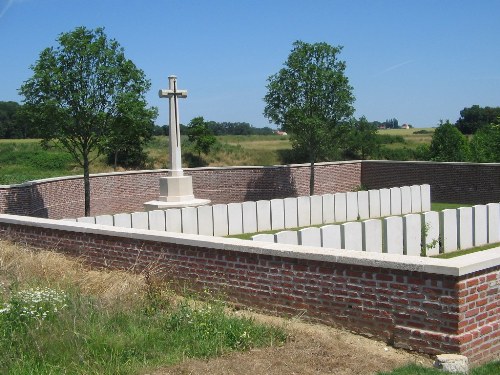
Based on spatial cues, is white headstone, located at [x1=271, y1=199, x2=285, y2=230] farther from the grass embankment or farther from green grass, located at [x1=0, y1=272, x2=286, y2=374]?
green grass, located at [x1=0, y1=272, x2=286, y2=374]

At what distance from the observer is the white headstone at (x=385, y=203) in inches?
728

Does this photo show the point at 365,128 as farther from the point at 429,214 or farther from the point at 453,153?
the point at 429,214

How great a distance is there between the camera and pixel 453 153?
29.8m

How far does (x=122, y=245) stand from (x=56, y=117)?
27.9 feet

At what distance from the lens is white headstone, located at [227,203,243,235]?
14695mm

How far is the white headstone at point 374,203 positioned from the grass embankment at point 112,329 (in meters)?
11.5

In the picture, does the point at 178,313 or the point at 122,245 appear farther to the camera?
the point at 122,245

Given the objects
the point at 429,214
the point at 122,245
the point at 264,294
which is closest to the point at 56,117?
the point at 122,245

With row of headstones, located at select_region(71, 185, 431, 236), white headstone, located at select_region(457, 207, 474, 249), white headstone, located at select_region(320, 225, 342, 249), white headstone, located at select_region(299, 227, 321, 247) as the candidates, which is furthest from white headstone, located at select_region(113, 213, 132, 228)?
white headstone, located at select_region(457, 207, 474, 249)


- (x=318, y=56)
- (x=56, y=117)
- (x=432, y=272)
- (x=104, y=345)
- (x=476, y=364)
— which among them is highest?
(x=318, y=56)

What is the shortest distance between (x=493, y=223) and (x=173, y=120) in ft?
28.6

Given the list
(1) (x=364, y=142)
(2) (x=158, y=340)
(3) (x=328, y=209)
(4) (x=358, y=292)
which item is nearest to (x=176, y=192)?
(3) (x=328, y=209)

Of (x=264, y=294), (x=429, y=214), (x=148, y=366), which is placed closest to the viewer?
(x=148, y=366)

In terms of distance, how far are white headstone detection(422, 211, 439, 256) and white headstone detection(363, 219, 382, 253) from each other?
1.29 m
